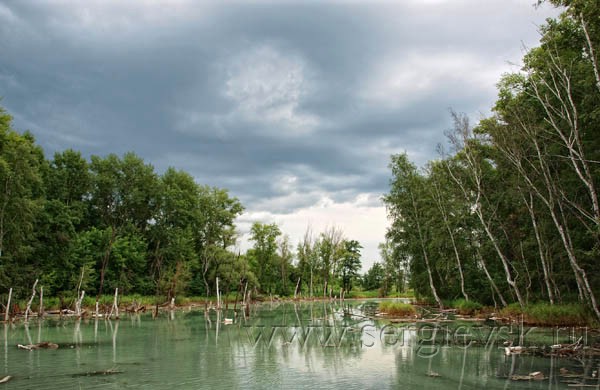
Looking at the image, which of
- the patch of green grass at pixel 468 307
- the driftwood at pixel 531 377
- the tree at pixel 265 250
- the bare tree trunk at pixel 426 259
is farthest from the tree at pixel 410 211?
the tree at pixel 265 250

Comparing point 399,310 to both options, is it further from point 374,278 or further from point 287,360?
point 374,278

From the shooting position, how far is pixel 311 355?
20.0m

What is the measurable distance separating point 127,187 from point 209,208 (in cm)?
1589

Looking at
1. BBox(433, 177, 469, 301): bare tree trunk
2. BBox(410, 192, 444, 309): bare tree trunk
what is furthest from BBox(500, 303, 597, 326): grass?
BBox(410, 192, 444, 309): bare tree trunk

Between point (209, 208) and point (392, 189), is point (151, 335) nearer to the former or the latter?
point (392, 189)

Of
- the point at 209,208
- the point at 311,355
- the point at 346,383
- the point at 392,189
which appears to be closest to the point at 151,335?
the point at 311,355

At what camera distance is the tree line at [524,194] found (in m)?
23.7

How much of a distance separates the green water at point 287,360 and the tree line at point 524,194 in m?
6.61

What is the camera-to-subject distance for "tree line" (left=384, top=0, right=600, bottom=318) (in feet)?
77.6

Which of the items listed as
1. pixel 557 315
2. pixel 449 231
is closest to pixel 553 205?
pixel 557 315

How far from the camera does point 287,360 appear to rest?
18797 mm

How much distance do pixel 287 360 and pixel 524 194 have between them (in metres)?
21.1

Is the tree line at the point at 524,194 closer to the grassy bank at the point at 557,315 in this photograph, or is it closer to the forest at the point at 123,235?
the grassy bank at the point at 557,315

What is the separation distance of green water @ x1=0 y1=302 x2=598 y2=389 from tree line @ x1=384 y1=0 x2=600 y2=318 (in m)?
6.61
